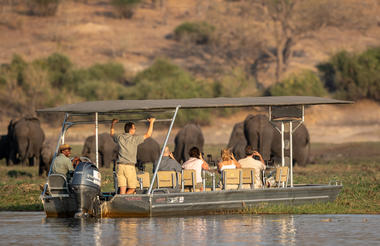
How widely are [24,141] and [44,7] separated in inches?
2141

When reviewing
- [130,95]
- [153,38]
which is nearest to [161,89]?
[130,95]

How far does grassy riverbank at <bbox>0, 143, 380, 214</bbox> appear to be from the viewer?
18547 mm

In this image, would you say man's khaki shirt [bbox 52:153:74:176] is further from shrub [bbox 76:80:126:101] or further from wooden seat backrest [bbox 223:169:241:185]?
shrub [bbox 76:80:126:101]

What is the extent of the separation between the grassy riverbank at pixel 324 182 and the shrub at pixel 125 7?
49.9 meters

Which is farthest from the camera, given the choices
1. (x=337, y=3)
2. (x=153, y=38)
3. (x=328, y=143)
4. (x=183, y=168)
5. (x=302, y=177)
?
(x=153, y=38)

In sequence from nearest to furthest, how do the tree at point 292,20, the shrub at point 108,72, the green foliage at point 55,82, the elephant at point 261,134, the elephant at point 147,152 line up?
the elephant at point 261,134, the elephant at point 147,152, the green foliage at point 55,82, the tree at point 292,20, the shrub at point 108,72

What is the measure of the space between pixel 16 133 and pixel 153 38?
150 ft

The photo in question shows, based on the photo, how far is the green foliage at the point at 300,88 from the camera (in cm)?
5381

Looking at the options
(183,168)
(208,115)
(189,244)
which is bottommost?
(189,244)

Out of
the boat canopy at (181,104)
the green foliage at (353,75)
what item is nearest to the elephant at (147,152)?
the boat canopy at (181,104)

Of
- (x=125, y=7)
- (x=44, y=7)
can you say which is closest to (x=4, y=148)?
(x=125, y=7)

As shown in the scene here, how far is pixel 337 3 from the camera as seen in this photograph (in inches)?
2483

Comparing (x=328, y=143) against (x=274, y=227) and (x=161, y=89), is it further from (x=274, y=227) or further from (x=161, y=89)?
(x=274, y=227)

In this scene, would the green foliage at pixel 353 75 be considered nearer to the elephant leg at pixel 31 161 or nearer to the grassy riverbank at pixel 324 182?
the grassy riverbank at pixel 324 182
